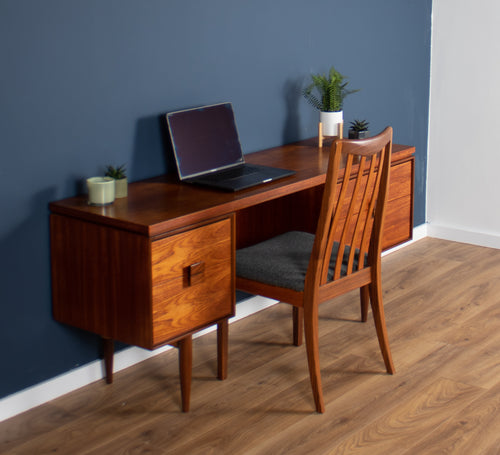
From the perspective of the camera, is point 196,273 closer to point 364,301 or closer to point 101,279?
point 101,279

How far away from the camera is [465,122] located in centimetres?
397

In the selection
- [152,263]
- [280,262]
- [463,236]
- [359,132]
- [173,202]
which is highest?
[359,132]

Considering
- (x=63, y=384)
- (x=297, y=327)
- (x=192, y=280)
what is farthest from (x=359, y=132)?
(x=63, y=384)

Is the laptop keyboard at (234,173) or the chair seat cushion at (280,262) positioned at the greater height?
the laptop keyboard at (234,173)

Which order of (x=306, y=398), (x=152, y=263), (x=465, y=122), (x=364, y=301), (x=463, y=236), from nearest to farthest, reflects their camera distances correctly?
(x=152, y=263), (x=306, y=398), (x=364, y=301), (x=465, y=122), (x=463, y=236)

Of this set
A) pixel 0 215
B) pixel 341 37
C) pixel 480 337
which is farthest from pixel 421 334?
pixel 0 215

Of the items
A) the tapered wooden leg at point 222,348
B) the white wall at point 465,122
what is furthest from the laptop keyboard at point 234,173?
the white wall at point 465,122

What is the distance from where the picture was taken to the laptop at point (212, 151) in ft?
8.61

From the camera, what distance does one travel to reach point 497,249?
399 cm

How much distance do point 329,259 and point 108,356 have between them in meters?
0.80

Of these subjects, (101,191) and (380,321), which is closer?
(101,191)

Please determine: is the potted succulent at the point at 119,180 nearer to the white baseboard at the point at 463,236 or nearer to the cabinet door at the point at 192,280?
the cabinet door at the point at 192,280

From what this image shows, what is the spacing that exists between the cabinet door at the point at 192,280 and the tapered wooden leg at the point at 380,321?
0.50 metres

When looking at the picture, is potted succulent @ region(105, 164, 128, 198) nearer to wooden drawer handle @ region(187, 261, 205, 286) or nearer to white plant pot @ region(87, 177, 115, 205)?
white plant pot @ region(87, 177, 115, 205)
